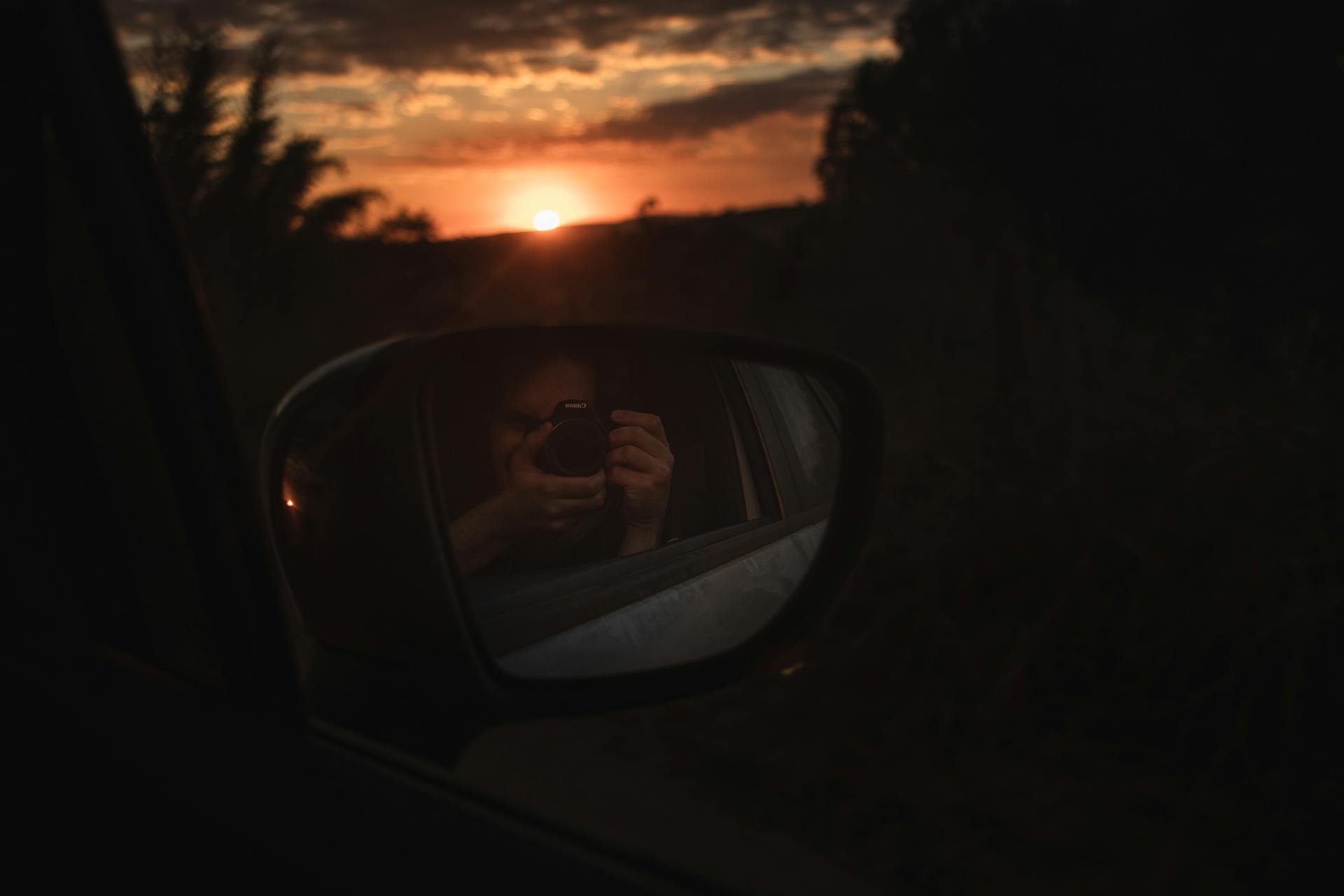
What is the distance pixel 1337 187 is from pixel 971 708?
16.7 m

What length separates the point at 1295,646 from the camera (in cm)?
355

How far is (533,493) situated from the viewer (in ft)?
4.69

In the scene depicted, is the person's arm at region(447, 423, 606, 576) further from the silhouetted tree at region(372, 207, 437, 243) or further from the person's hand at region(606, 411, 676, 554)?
the silhouetted tree at region(372, 207, 437, 243)

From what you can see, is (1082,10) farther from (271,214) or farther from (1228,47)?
(271,214)

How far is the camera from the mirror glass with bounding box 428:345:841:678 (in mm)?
1451

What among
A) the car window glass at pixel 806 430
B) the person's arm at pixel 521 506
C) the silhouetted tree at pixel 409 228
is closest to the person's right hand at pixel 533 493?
the person's arm at pixel 521 506

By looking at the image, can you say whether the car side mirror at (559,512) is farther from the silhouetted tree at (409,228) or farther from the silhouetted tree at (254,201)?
the silhouetted tree at (409,228)

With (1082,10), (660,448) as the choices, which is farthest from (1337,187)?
(660,448)

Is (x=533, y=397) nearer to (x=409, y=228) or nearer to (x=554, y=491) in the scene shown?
(x=554, y=491)

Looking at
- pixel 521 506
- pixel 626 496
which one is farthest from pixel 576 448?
pixel 626 496

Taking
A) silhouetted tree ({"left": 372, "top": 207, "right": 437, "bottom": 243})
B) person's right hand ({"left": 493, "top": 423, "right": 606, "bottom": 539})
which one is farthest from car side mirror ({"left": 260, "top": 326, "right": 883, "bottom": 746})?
silhouetted tree ({"left": 372, "top": 207, "right": 437, "bottom": 243})

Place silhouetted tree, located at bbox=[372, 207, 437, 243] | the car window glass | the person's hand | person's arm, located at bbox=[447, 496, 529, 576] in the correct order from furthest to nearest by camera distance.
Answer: silhouetted tree, located at bbox=[372, 207, 437, 243], the car window glass, the person's hand, person's arm, located at bbox=[447, 496, 529, 576]

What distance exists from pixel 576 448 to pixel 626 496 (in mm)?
244

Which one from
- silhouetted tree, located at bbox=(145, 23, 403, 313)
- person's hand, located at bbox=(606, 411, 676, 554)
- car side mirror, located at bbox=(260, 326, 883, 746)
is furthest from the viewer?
silhouetted tree, located at bbox=(145, 23, 403, 313)
